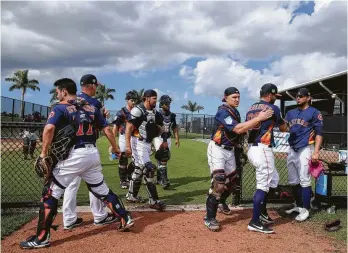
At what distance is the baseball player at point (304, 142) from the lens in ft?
18.5

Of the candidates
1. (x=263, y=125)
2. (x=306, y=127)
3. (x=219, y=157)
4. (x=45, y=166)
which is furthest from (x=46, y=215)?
(x=306, y=127)

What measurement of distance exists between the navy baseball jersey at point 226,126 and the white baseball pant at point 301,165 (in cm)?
128

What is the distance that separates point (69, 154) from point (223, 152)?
7.21 ft

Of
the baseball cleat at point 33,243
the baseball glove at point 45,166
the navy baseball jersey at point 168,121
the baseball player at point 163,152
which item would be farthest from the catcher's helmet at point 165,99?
the baseball cleat at point 33,243

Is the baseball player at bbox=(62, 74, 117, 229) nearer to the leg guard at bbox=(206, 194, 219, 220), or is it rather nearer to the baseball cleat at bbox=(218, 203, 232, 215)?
the leg guard at bbox=(206, 194, 219, 220)

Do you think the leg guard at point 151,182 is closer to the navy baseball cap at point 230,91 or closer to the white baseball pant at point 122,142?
the navy baseball cap at point 230,91

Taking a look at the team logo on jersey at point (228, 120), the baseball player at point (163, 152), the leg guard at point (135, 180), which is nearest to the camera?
the team logo on jersey at point (228, 120)

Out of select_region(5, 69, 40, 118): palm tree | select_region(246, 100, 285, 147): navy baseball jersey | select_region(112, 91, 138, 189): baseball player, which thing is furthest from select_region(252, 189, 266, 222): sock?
select_region(5, 69, 40, 118): palm tree

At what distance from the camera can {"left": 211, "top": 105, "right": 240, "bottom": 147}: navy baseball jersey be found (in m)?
4.84

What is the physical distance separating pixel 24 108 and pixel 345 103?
2808cm

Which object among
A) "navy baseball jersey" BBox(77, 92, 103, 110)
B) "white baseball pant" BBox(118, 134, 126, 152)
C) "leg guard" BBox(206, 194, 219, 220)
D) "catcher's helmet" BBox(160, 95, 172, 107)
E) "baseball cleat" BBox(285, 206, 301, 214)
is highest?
"catcher's helmet" BBox(160, 95, 172, 107)

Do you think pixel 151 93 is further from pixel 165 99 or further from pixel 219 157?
pixel 165 99

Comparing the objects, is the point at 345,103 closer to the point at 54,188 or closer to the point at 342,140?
the point at 342,140

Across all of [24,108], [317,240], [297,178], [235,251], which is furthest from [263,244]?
[24,108]
